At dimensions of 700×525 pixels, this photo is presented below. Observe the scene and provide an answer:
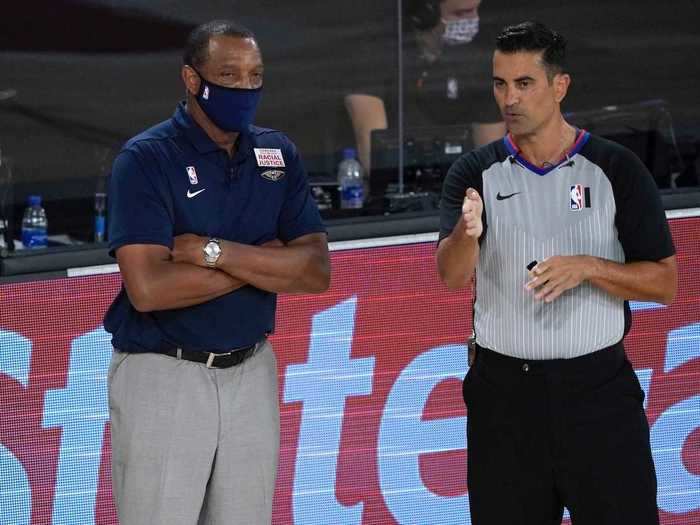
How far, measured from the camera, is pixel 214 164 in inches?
157

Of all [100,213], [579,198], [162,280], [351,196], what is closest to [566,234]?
[579,198]

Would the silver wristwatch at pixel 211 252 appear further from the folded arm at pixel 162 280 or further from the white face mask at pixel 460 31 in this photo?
the white face mask at pixel 460 31

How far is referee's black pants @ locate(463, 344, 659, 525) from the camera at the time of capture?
12.7 feet

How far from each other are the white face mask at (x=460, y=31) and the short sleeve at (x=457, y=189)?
291 cm

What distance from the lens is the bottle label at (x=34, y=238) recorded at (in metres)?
5.82

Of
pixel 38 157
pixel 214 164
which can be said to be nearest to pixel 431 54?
pixel 38 157

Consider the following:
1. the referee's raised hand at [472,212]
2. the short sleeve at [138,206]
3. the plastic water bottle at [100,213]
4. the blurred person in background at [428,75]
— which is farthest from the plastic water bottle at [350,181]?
the referee's raised hand at [472,212]

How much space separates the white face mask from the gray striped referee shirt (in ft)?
9.75

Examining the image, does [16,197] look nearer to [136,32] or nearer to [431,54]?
[136,32]

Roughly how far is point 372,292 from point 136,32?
→ 2.18 m

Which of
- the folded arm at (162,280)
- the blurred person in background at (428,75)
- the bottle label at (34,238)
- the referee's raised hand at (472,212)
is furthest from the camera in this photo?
the blurred person in background at (428,75)

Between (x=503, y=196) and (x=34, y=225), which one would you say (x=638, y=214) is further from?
(x=34, y=225)

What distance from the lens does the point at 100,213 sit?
6.21 meters

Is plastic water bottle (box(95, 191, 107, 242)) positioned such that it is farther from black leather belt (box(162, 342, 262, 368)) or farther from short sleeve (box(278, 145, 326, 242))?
black leather belt (box(162, 342, 262, 368))
